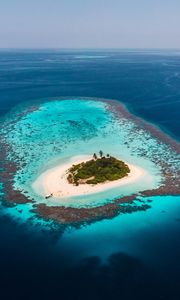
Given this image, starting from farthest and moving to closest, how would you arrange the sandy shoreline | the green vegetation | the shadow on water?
the green vegetation, the sandy shoreline, the shadow on water

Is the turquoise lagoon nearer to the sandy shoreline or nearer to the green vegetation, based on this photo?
the sandy shoreline

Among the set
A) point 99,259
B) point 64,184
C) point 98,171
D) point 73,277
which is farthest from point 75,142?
point 73,277

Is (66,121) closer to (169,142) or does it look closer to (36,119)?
(36,119)

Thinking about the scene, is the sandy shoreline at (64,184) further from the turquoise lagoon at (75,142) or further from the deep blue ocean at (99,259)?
the deep blue ocean at (99,259)

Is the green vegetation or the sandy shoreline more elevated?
the green vegetation

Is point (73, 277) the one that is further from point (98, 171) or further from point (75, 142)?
point (75, 142)

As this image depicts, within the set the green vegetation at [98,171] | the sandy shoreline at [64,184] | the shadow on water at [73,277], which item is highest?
the green vegetation at [98,171]

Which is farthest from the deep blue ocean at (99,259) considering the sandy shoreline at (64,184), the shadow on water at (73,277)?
the sandy shoreline at (64,184)

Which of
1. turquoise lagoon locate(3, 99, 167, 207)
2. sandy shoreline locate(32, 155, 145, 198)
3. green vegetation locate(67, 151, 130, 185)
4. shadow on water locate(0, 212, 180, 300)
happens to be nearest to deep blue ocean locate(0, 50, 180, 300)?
shadow on water locate(0, 212, 180, 300)
